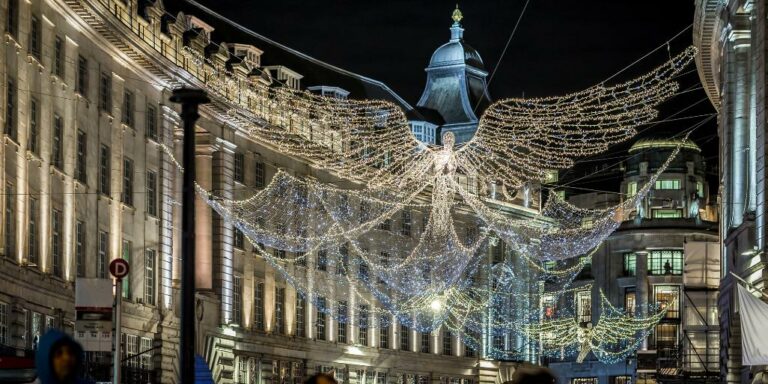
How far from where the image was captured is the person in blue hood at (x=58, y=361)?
10.4 m

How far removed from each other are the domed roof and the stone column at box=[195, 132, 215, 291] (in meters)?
34.2

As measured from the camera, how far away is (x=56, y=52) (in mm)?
45719

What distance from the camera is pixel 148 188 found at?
55.4 metres

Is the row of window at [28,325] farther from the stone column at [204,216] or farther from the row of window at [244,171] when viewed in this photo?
the row of window at [244,171]

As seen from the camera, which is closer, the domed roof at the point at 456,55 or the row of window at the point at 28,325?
the row of window at the point at 28,325

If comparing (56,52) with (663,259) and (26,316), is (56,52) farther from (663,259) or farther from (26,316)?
(663,259)

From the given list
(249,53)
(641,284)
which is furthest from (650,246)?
(249,53)

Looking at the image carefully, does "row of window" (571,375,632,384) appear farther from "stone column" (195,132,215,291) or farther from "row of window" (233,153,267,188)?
"stone column" (195,132,215,291)

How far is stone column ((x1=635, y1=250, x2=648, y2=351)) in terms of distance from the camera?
4267 inches

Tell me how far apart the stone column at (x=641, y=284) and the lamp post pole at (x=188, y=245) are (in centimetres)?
8685

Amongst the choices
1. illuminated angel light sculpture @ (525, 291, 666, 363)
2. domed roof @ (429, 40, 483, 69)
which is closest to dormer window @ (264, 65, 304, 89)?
domed roof @ (429, 40, 483, 69)

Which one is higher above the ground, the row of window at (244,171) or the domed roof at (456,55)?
the domed roof at (456,55)

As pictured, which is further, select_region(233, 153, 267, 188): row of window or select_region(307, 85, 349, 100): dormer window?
select_region(307, 85, 349, 100): dormer window

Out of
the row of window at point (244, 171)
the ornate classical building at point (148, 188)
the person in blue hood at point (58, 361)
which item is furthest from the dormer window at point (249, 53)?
the person in blue hood at point (58, 361)
